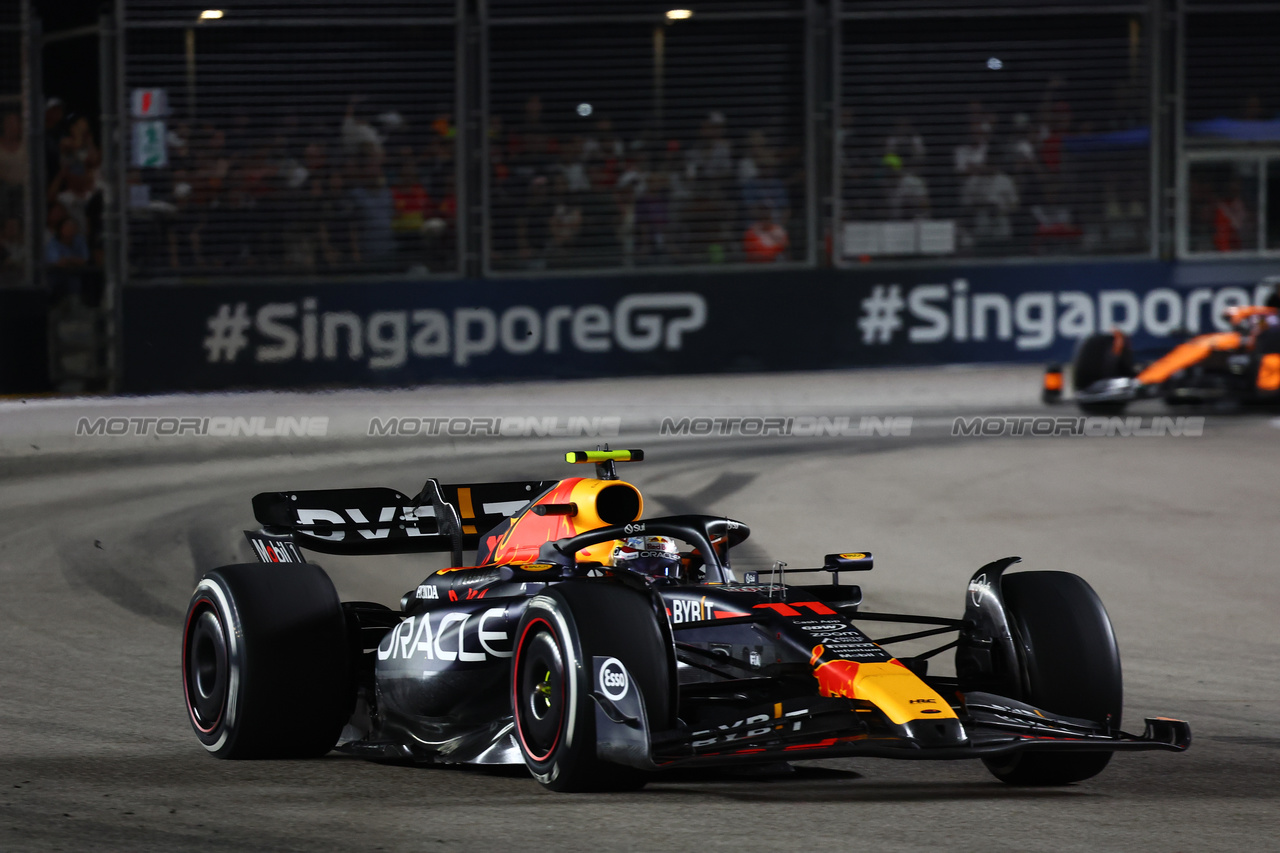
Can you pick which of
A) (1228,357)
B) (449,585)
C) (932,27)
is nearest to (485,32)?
(932,27)

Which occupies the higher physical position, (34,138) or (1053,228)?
(34,138)

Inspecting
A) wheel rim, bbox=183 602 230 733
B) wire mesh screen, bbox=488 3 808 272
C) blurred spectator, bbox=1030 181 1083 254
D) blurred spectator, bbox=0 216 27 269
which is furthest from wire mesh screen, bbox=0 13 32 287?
wheel rim, bbox=183 602 230 733

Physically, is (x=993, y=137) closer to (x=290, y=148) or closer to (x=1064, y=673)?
(x=290, y=148)

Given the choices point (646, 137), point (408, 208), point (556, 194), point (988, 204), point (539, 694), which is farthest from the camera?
point (988, 204)

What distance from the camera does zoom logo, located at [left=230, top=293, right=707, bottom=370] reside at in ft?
63.2

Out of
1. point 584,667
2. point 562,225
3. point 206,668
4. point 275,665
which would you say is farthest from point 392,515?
point 562,225

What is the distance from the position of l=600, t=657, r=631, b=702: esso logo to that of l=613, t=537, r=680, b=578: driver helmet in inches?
34.4

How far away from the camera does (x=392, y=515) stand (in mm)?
6992

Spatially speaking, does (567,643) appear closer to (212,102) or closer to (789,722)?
(789,722)

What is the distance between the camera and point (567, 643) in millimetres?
4828

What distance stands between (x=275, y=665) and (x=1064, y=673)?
241cm

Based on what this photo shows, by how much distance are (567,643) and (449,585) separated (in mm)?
1163

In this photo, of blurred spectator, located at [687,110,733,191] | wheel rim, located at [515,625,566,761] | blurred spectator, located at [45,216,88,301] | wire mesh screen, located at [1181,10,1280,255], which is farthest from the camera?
wire mesh screen, located at [1181,10,1280,255]

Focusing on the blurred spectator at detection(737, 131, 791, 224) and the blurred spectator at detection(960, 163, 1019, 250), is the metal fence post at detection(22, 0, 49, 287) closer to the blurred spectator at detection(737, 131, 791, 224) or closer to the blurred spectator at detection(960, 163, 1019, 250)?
the blurred spectator at detection(737, 131, 791, 224)
